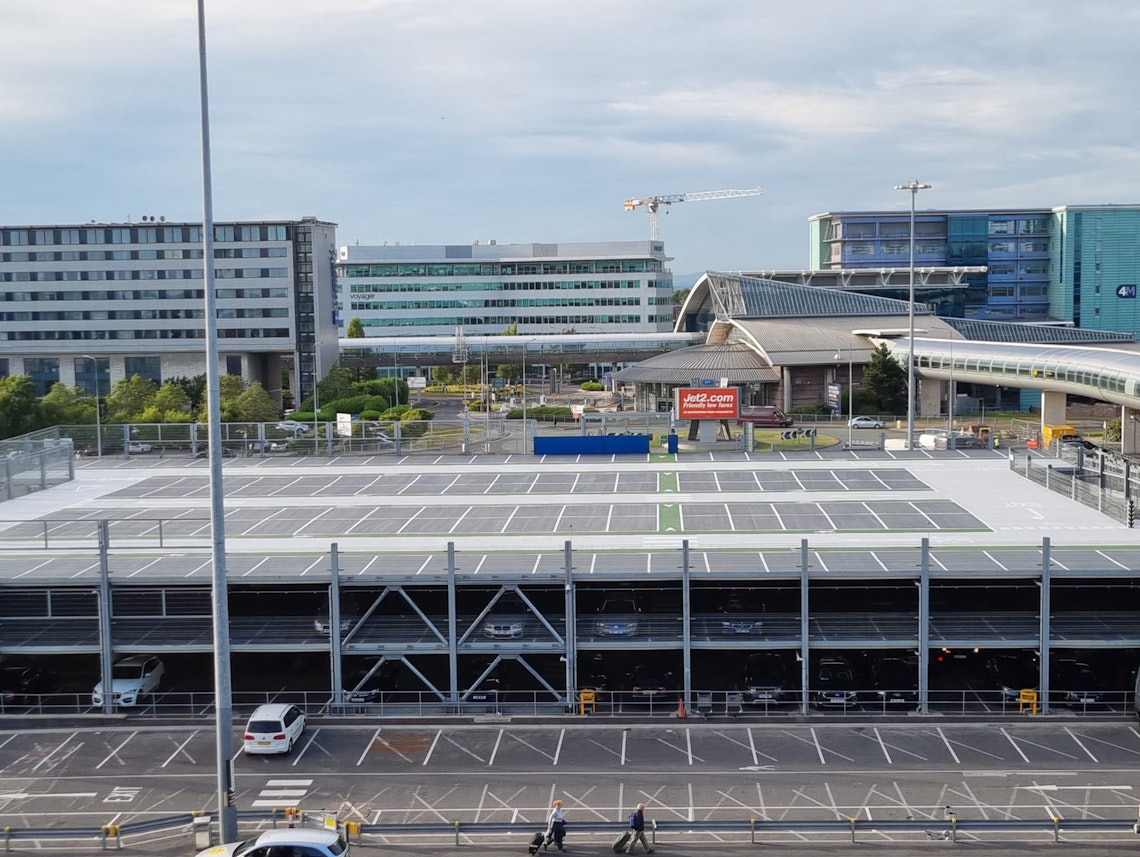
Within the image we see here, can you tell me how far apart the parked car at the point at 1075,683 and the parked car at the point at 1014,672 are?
1.67ft

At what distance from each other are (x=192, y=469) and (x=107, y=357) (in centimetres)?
5816

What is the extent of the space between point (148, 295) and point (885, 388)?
6198cm

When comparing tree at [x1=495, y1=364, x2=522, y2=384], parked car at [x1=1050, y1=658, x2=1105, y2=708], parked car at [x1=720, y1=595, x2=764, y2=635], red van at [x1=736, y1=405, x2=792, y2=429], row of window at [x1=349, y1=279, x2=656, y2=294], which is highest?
row of window at [x1=349, y1=279, x2=656, y2=294]

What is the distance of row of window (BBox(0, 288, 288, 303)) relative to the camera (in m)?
102

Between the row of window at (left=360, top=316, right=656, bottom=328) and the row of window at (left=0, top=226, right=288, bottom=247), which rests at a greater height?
the row of window at (left=0, top=226, right=288, bottom=247)

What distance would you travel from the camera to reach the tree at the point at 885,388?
3433 inches

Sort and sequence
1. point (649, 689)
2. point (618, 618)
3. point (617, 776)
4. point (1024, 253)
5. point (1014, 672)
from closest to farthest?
point (617, 776), point (649, 689), point (1014, 672), point (618, 618), point (1024, 253)

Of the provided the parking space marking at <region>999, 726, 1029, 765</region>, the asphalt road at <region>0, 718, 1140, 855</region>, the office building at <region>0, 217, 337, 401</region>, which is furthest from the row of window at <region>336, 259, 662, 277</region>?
the parking space marking at <region>999, 726, 1029, 765</region>

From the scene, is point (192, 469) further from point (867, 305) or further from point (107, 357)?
point (867, 305)

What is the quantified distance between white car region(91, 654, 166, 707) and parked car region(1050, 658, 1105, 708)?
2374cm

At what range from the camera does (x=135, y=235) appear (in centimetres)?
10175

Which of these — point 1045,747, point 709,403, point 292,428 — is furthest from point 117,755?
point 709,403

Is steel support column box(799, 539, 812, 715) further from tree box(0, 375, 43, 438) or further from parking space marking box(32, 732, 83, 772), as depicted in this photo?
tree box(0, 375, 43, 438)

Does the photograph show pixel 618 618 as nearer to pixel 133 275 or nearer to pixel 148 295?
pixel 148 295
